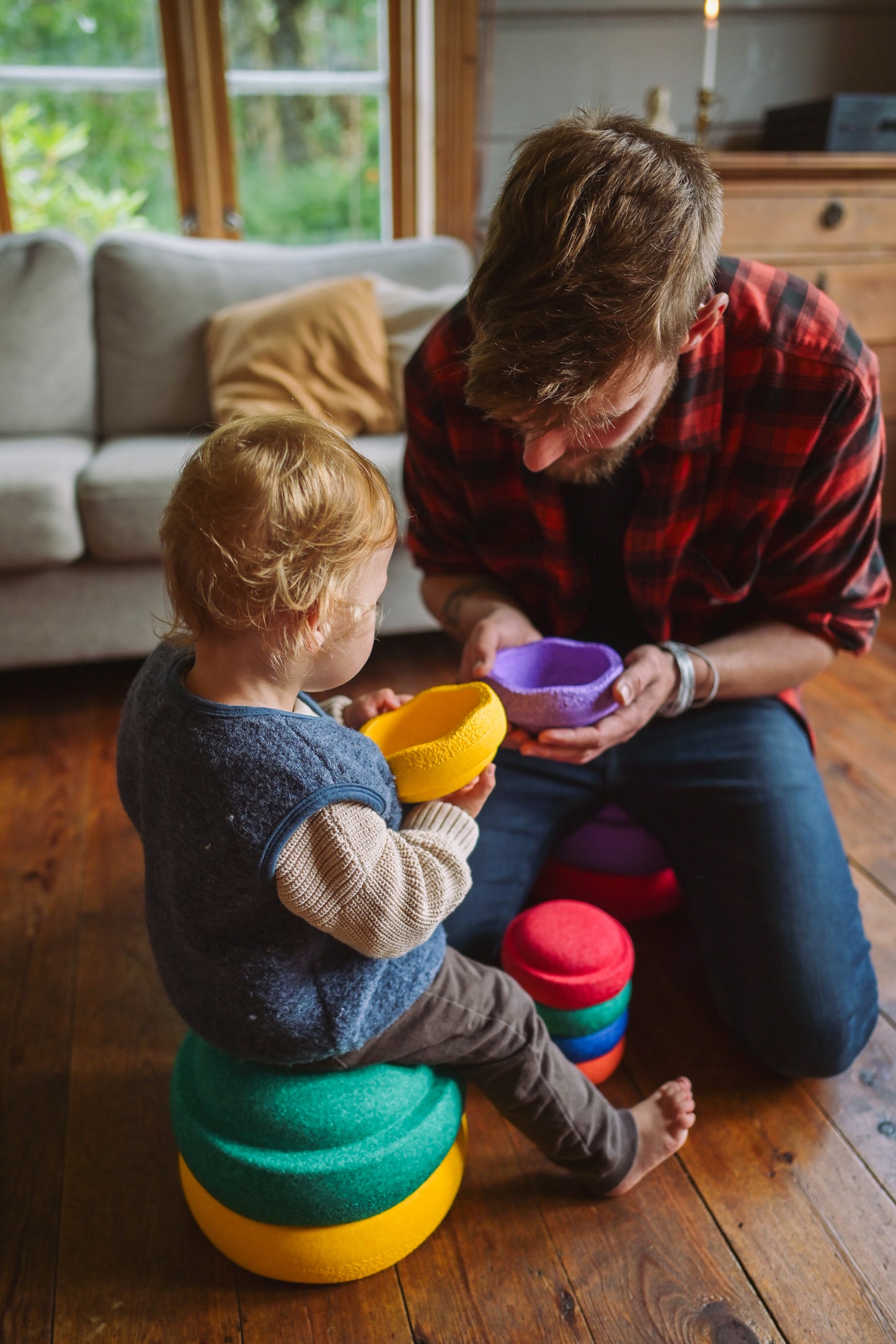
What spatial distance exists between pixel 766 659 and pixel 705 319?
43 cm

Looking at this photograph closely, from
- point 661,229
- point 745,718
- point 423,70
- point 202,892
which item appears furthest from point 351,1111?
point 423,70

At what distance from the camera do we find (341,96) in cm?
273

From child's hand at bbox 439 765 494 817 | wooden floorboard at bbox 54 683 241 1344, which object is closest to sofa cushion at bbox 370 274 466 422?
wooden floorboard at bbox 54 683 241 1344

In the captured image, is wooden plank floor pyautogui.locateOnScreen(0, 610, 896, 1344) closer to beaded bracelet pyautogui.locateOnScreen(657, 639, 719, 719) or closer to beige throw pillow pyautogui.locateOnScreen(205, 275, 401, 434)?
beaded bracelet pyautogui.locateOnScreen(657, 639, 719, 719)

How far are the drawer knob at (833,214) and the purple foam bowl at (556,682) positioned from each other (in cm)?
176

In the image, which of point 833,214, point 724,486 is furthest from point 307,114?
point 724,486

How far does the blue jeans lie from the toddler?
0.31 m

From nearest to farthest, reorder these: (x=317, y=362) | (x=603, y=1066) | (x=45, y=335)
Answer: (x=603, y=1066)
(x=317, y=362)
(x=45, y=335)

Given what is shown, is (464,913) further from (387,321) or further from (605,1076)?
(387,321)

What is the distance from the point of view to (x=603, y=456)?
0.99 m

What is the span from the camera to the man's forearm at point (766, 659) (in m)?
1.17

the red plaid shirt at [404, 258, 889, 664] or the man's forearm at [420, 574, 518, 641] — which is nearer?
the red plaid shirt at [404, 258, 889, 664]

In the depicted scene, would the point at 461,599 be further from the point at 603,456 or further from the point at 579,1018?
the point at 579,1018

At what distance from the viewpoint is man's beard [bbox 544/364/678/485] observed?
0.97 meters
